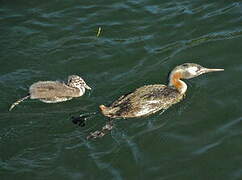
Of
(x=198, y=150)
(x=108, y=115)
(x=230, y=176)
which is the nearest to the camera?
(x=230, y=176)

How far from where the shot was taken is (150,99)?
9.27 metres

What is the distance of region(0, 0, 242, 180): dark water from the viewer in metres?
8.18

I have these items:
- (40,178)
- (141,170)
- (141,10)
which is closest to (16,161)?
(40,178)

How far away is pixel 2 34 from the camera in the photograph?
12.1 m

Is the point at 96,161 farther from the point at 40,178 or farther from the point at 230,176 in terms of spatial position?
the point at 230,176

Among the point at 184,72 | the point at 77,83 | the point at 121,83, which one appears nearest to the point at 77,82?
the point at 77,83

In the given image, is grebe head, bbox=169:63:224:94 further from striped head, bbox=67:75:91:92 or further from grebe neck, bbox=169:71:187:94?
striped head, bbox=67:75:91:92

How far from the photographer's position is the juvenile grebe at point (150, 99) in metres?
9.04

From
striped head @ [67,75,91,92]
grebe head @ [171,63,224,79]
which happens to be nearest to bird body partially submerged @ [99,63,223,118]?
grebe head @ [171,63,224,79]

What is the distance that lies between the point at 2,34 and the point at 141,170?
5.52m

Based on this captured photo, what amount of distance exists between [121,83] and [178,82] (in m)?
1.06

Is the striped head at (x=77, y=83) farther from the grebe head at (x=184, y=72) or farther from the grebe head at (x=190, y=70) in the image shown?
the grebe head at (x=190, y=70)

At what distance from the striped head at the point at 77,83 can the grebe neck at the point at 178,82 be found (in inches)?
59.6

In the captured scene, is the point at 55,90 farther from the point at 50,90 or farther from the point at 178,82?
the point at 178,82
